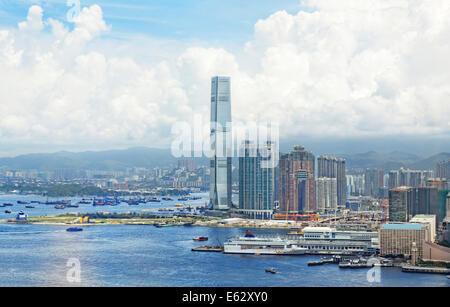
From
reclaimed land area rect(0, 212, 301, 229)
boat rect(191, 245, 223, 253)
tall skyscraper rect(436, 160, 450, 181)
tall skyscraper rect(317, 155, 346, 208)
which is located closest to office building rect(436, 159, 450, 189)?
tall skyscraper rect(436, 160, 450, 181)

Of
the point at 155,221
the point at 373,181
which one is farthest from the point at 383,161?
the point at 155,221

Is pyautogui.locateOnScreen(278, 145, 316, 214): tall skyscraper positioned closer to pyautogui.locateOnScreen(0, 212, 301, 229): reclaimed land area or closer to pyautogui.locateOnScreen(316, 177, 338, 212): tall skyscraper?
pyautogui.locateOnScreen(316, 177, 338, 212): tall skyscraper

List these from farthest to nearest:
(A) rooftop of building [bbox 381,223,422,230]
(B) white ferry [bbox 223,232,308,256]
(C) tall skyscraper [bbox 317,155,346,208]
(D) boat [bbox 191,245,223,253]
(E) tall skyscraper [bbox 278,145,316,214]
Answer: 1. (C) tall skyscraper [bbox 317,155,346,208]
2. (E) tall skyscraper [bbox 278,145,316,214]
3. (D) boat [bbox 191,245,223,253]
4. (B) white ferry [bbox 223,232,308,256]
5. (A) rooftop of building [bbox 381,223,422,230]

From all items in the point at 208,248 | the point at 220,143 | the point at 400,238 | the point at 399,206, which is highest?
the point at 220,143

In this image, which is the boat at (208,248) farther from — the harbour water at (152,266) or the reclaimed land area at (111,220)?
the reclaimed land area at (111,220)

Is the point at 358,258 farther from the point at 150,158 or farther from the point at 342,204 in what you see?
A: the point at 150,158

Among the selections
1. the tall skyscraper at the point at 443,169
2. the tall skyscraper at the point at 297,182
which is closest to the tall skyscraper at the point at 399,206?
the tall skyscraper at the point at 297,182

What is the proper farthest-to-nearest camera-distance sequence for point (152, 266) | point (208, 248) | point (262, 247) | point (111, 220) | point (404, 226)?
point (111, 220)
point (208, 248)
point (262, 247)
point (404, 226)
point (152, 266)

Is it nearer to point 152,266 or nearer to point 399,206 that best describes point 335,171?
Result: point 399,206
